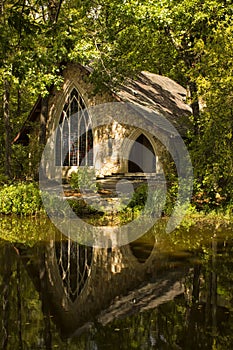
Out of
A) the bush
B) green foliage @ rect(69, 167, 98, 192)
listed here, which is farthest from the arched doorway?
the bush

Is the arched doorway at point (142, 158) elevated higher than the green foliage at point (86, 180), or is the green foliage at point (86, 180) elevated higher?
the arched doorway at point (142, 158)

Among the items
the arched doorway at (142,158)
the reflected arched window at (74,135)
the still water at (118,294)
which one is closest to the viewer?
the still water at (118,294)

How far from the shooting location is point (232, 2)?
13.7 metres

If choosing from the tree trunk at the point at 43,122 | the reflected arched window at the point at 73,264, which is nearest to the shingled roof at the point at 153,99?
the tree trunk at the point at 43,122

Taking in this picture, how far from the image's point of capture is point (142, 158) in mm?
25312

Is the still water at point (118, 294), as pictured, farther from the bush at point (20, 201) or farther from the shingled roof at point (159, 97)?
the shingled roof at point (159, 97)

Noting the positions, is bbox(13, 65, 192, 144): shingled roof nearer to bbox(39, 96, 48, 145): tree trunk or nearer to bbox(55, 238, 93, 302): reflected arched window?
bbox(39, 96, 48, 145): tree trunk

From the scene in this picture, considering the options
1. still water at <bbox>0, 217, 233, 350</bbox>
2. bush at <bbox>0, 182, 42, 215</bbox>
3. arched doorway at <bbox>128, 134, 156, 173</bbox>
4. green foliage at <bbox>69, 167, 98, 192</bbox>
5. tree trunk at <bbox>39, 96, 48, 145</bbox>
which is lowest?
still water at <bbox>0, 217, 233, 350</bbox>

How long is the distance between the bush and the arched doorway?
431 inches

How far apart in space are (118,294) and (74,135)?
53.6 feet

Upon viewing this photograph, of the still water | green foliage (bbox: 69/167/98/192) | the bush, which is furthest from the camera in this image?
green foliage (bbox: 69/167/98/192)

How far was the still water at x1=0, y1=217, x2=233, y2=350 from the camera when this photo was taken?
5.09m

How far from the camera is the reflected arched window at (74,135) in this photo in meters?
21.9

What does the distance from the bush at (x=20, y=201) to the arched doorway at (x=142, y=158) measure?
11.0m
